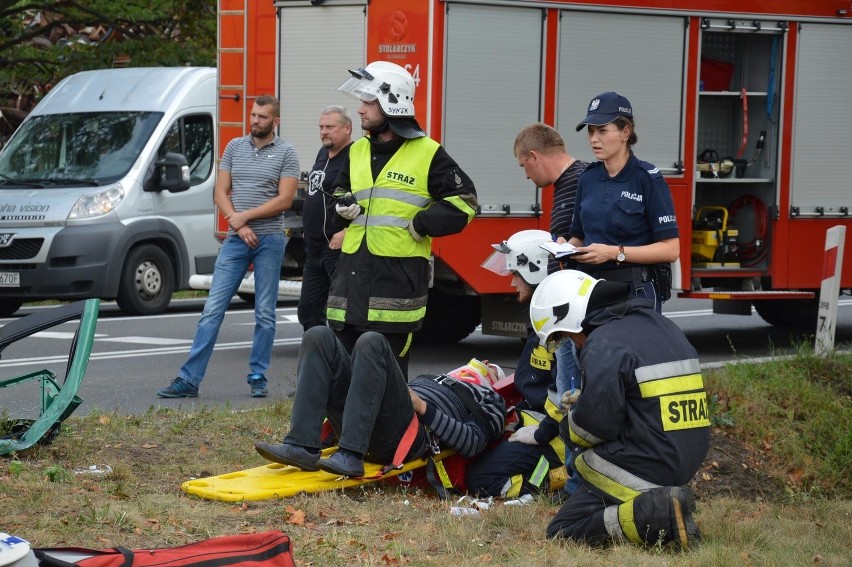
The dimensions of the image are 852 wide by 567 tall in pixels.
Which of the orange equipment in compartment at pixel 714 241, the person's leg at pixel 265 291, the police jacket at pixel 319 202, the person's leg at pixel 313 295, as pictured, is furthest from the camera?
the orange equipment in compartment at pixel 714 241

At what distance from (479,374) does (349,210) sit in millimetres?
1048

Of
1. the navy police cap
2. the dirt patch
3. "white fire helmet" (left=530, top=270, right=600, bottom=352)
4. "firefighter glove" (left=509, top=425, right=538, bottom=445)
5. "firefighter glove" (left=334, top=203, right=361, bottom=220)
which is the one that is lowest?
the dirt patch

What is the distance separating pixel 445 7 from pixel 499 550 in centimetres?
604

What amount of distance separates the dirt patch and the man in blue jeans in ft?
10.4

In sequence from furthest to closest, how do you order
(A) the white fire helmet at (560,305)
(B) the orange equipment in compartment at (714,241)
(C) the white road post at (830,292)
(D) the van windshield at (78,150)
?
(D) the van windshield at (78,150) < (B) the orange equipment in compartment at (714,241) < (C) the white road post at (830,292) < (A) the white fire helmet at (560,305)

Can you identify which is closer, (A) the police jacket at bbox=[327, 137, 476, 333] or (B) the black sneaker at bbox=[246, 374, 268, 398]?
(A) the police jacket at bbox=[327, 137, 476, 333]

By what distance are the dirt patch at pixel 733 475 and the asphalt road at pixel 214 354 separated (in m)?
2.21

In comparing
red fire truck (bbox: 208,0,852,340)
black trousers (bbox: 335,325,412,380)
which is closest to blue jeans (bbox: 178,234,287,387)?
red fire truck (bbox: 208,0,852,340)

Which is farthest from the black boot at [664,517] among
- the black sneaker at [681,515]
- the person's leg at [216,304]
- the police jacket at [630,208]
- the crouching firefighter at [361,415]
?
the person's leg at [216,304]

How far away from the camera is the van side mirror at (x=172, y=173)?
46.7 feet

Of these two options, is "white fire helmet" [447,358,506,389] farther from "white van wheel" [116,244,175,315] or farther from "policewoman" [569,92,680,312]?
→ "white van wheel" [116,244,175,315]

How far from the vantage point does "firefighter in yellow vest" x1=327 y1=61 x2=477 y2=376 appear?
6.93 meters

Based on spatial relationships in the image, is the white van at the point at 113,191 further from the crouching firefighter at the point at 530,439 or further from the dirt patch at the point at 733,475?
the crouching firefighter at the point at 530,439

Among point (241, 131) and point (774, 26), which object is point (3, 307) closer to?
point (241, 131)
